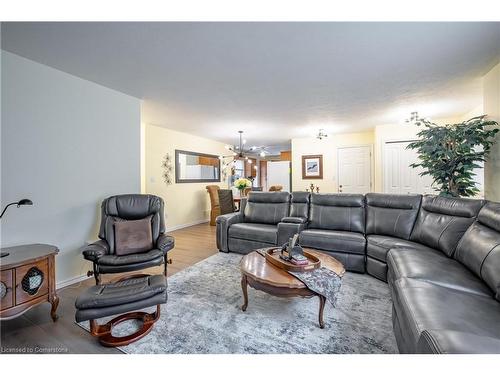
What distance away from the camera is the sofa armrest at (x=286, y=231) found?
3125 mm

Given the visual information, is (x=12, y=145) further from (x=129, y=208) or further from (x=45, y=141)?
(x=129, y=208)

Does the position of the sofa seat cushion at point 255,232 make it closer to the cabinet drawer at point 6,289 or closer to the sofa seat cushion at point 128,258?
the sofa seat cushion at point 128,258

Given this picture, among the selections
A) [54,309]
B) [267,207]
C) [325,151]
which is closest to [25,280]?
[54,309]

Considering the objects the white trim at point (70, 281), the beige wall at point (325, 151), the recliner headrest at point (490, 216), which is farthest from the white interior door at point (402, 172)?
the white trim at point (70, 281)

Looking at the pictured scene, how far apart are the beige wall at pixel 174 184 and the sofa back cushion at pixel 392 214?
4.22m

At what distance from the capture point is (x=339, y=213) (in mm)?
3402

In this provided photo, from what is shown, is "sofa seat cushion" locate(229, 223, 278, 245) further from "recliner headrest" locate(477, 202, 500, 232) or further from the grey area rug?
"recliner headrest" locate(477, 202, 500, 232)

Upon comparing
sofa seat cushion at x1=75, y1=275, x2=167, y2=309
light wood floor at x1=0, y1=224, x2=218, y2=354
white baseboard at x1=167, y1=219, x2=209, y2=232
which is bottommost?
light wood floor at x1=0, y1=224, x2=218, y2=354

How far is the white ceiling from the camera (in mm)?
1832

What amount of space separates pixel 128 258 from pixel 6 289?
0.85m

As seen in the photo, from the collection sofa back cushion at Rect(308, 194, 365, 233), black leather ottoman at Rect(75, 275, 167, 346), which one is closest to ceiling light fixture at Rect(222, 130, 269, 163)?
sofa back cushion at Rect(308, 194, 365, 233)

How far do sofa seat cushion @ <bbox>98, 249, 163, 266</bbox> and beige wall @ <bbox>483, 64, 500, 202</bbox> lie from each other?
3922 mm
